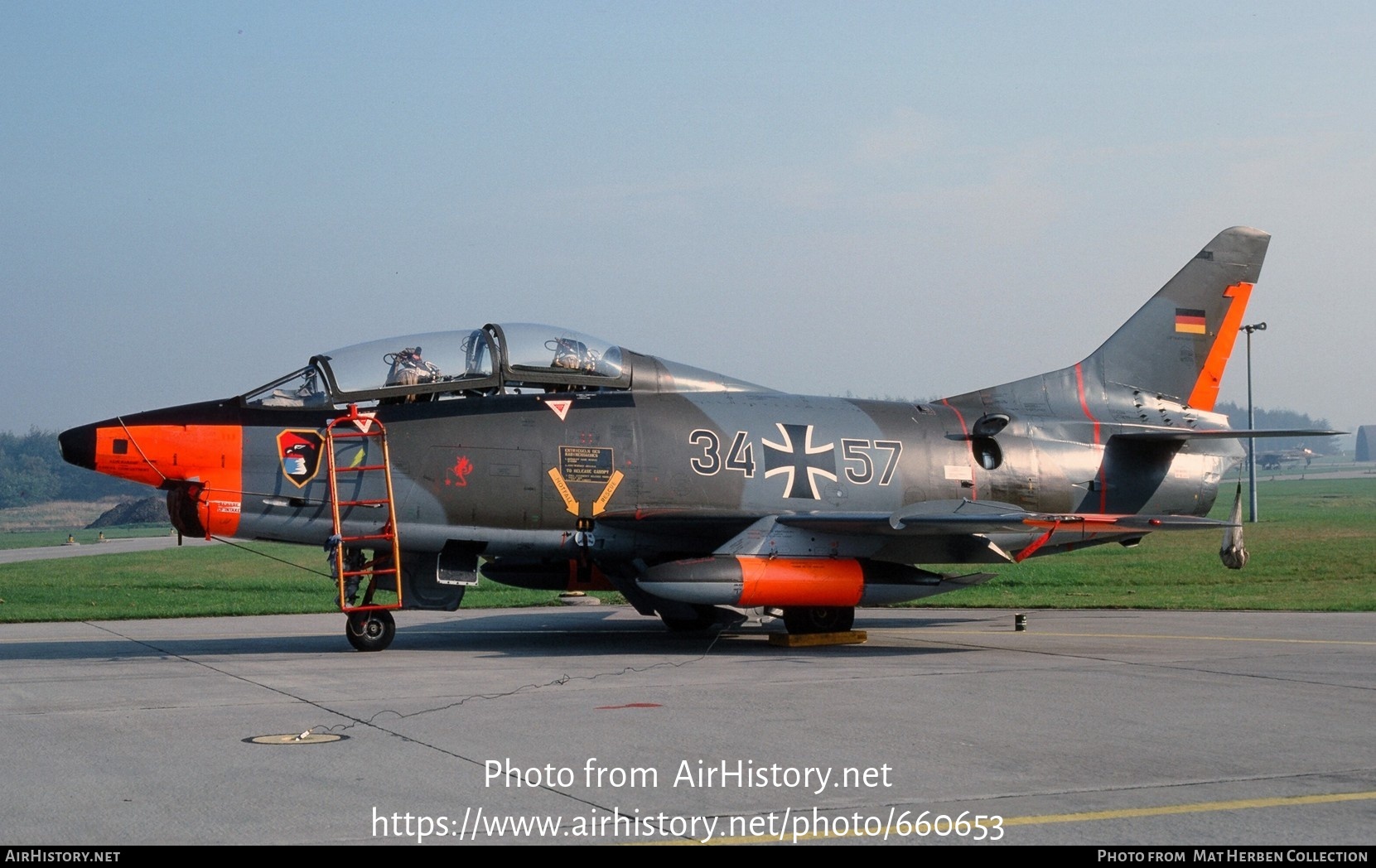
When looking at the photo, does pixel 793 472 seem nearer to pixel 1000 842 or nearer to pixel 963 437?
pixel 963 437

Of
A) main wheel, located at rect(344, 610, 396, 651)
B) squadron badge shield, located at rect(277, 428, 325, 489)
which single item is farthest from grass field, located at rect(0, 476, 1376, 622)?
squadron badge shield, located at rect(277, 428, 325, 489)

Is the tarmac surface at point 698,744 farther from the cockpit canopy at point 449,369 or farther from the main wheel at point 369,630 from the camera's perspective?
the cockpit canopy at point 449,369

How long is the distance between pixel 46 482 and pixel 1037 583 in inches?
6042

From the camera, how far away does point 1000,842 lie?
19.2 ft

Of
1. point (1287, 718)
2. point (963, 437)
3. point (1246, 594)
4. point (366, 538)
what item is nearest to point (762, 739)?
point (1287, 718)

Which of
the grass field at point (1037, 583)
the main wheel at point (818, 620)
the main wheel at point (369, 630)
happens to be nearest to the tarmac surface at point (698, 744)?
the main wheel at point (369, 630)

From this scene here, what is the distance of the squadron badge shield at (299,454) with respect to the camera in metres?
14.0

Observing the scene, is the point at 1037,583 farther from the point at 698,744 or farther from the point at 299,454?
the point at 698,744

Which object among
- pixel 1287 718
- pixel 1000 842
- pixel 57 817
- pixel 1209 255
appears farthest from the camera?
pixel 1209 255

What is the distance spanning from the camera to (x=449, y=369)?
14922 mm

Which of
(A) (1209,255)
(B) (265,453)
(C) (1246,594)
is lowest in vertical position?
(C) (1246,594)

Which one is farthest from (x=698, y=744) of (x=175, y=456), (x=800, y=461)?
(x=800, y=461)

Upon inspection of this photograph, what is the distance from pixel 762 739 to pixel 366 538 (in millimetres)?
6880

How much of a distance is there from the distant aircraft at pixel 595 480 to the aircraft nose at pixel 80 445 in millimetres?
25
